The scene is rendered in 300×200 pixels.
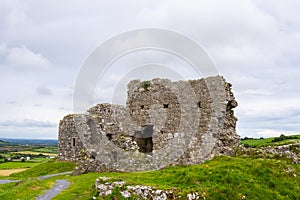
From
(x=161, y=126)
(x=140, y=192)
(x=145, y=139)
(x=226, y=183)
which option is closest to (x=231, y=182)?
(x=226, y=183)

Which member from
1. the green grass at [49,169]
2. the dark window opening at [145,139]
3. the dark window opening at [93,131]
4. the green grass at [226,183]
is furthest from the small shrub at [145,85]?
the green grass at [226,183]

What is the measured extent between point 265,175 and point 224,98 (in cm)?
893

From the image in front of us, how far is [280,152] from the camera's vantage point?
2095 cm

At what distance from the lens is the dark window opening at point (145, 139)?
2810 centimetres

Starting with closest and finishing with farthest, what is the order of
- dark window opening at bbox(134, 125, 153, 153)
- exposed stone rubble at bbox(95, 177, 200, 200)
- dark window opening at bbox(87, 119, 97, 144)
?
exposed stone rubble at bbox(95, 177, 200, 200)
dark window opening at bbox(134, 125, 153, 153)
dark window opening at bbox(87, 119, 97, 144)

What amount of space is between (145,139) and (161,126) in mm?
3532

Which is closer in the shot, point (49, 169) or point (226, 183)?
point (226, 183)

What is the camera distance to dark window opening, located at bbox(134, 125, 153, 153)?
28.1m

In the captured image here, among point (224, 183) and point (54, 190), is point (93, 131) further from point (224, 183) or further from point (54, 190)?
point (224, 183)

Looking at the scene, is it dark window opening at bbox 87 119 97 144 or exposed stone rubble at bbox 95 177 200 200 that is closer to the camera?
exposed stone rubble at bbox 95 177 200 200

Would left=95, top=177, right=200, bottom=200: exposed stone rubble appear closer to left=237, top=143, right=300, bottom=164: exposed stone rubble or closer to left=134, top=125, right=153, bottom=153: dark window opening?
left=237, top=143, right=300, bottom=164: exposed stone rubble

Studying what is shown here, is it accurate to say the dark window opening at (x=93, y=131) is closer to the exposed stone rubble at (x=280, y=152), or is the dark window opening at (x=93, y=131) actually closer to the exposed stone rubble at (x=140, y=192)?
the exposed stone rubble at (x=280, y=152)

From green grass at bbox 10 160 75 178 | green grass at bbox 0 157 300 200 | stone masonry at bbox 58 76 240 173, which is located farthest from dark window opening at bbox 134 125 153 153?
green grass at bbox 0 157 300 200

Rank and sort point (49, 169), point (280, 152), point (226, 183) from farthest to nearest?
point (49, 169)
point (280, 152)
point (226, 183)
